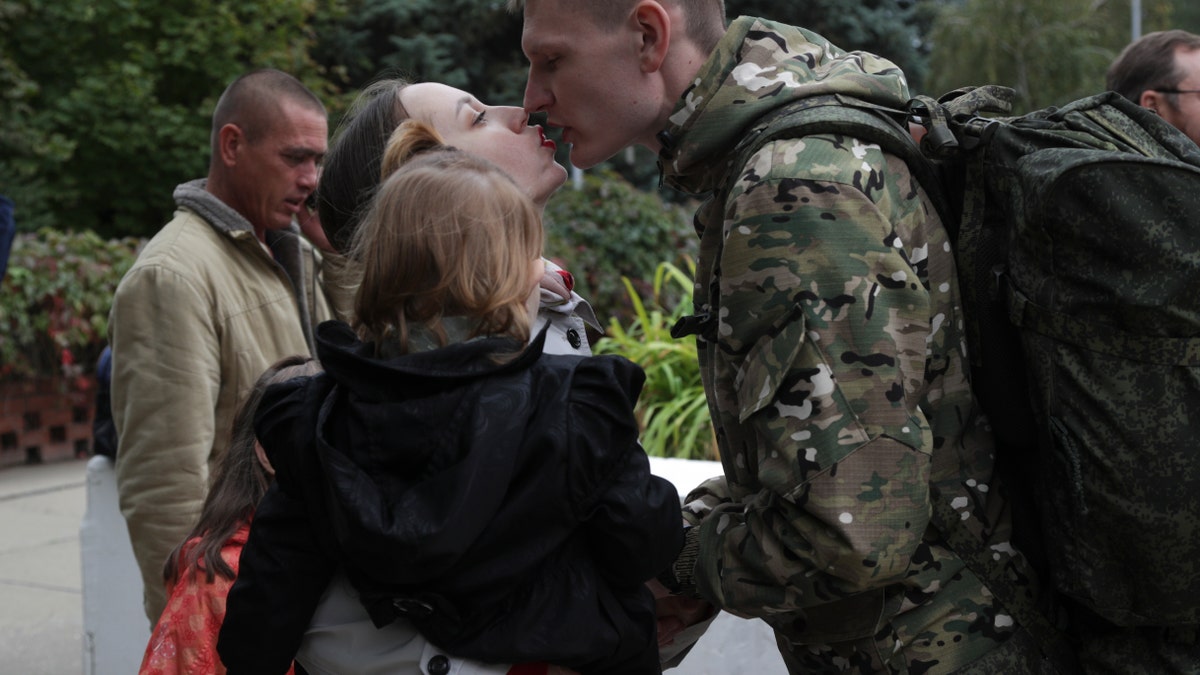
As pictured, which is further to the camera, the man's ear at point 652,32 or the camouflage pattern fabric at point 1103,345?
the man's ear at point 652,32

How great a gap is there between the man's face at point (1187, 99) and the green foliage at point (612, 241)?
564 centimetres

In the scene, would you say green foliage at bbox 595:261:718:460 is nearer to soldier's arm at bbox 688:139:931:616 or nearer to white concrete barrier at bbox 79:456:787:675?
white concrete barrier at bbox 79:456:787:675

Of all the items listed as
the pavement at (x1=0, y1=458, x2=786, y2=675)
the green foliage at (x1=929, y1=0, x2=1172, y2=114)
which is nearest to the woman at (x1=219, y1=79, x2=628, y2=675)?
the pavement at (x1=0, y1=458, x2=786, y2=675)

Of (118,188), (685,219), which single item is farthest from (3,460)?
(118,188)

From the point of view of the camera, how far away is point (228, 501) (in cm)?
271

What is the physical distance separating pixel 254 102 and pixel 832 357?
298cm

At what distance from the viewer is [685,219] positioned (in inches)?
A: 436

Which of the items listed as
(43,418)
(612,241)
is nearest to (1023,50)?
(612,241)

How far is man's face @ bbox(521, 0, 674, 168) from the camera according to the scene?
2049mm

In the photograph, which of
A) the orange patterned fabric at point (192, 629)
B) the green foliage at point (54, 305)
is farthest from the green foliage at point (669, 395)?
the green foliage at point (54, 305)

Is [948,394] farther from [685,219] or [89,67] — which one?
[89,67]

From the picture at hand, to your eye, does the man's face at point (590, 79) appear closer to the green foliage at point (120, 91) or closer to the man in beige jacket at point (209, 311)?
A: the man in beige jacket at point (209, 311)

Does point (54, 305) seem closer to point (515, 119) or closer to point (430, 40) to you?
point (515, 119)

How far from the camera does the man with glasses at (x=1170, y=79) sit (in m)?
4.01
